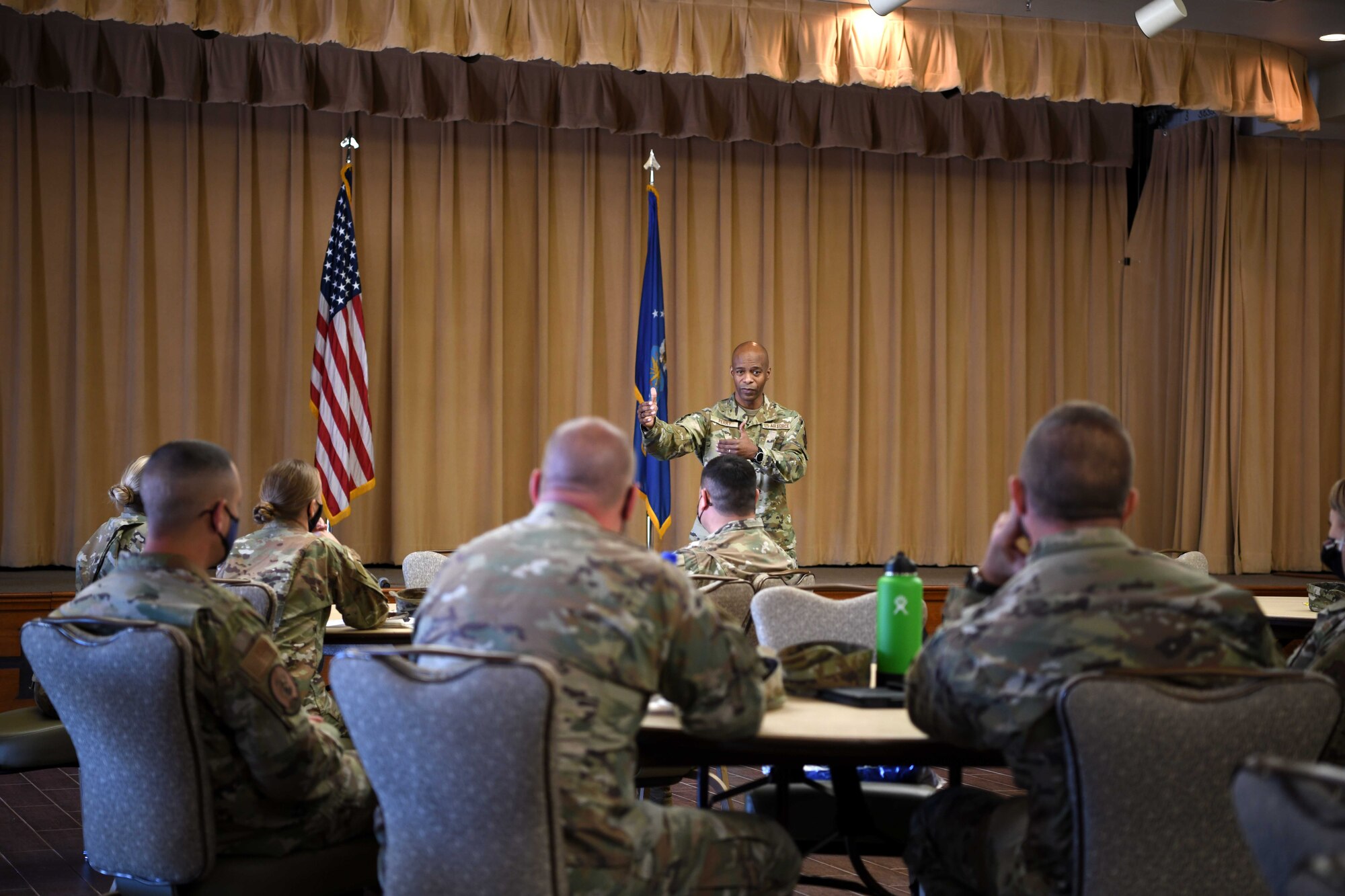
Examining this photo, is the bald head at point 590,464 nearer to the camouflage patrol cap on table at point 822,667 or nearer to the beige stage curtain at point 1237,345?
the camouflage patrol cap on table at point 822,667

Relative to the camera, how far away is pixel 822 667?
261 cm

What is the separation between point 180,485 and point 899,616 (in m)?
1.45

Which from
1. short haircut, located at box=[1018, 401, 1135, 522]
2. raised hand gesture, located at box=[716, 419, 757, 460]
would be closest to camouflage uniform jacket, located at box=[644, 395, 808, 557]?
raised hand gesture, located at box=[716, 419, 757, 460]

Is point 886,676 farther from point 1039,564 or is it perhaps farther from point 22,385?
point 22,385

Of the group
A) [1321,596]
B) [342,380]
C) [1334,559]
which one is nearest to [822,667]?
[1334,559]

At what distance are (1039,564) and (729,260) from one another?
285 inches

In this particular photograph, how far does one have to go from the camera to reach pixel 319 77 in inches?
312

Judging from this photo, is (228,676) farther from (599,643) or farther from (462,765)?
(599,643)

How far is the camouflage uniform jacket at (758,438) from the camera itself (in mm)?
6070

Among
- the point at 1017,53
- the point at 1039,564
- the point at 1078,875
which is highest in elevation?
the point at 1017,53

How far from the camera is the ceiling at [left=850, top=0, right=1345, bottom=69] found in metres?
7.44

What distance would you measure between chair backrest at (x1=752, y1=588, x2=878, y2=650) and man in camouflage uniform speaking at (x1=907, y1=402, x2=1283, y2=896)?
128cm

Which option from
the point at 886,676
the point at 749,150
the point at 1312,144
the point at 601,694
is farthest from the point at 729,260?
the point at 601,694

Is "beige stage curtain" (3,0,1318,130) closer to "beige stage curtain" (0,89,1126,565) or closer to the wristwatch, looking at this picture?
"beige stage curtain" (0,89,1126,565)
